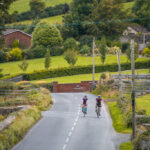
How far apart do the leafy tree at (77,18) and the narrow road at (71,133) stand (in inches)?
2464

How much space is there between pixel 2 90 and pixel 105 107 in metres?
10.2

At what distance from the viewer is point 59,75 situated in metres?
65.7

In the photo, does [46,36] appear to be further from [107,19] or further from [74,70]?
[74,70]

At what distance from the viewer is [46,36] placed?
86.8 meters

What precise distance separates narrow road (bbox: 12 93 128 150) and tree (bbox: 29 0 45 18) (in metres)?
91.6

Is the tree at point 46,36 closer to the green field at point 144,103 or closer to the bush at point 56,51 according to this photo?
the bush at point 56,51

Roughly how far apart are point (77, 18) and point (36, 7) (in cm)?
3084

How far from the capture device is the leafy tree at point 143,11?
339 ft

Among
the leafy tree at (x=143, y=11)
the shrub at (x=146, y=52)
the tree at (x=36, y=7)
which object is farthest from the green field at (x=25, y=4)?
the shrub at (x=146, y=52)

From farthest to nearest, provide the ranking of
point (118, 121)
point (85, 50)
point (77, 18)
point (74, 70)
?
point (77, 18)
point (85, 50)
point (74, 70)
point (118, 121)

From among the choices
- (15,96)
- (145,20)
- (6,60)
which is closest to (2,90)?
(15,96)

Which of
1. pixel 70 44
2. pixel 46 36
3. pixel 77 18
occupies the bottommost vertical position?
pixel 70 44

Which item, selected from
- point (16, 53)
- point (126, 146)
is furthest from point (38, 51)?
point (126, 146)

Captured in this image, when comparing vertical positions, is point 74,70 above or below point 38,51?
below
